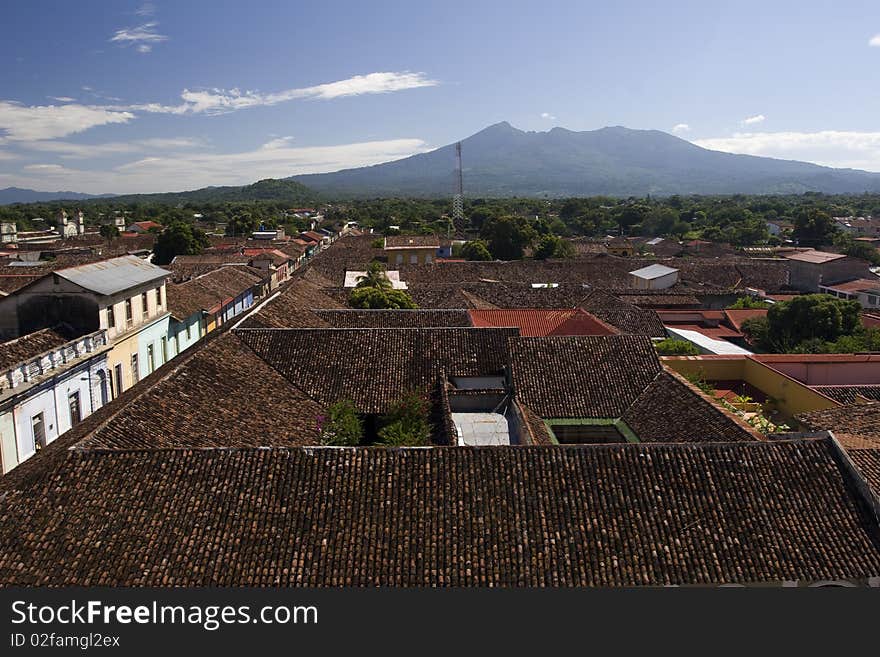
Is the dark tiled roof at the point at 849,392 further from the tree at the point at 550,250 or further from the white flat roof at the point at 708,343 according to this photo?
the tree at the point at 550,250

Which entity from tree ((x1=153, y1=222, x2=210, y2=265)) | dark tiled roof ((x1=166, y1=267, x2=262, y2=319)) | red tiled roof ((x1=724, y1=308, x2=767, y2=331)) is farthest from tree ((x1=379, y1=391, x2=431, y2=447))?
tree ((x1=153, y1=222, x2=210, y2=265))

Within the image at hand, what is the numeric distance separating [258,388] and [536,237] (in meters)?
50.1

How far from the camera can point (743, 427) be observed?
1336 cm

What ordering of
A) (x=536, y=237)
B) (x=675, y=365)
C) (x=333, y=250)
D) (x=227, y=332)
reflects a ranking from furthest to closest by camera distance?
(x=536, y=237) → (x=333, y=250) → (x=675, y=365) → (x=227, y=332)

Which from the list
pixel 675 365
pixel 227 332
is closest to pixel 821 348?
pixel 675 365

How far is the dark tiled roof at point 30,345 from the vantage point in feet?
51.8

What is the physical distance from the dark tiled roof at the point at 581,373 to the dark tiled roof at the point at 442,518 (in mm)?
5751

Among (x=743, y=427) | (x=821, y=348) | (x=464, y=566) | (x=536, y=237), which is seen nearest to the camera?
(x=464, y=566)

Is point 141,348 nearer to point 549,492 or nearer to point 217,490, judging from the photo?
point 217,490

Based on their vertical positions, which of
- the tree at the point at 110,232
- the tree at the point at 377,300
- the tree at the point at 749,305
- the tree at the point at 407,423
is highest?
the tree at the point at 110,232

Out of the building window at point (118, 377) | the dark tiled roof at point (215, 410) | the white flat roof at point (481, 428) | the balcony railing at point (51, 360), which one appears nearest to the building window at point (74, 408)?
the balcony railing at point (51, 360)

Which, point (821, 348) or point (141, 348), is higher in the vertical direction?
point (141, 348)

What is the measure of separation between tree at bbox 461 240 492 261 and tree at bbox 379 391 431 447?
1658 inches

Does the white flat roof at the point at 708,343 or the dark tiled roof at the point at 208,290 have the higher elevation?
the dark tiled roof at the point at 208,290
